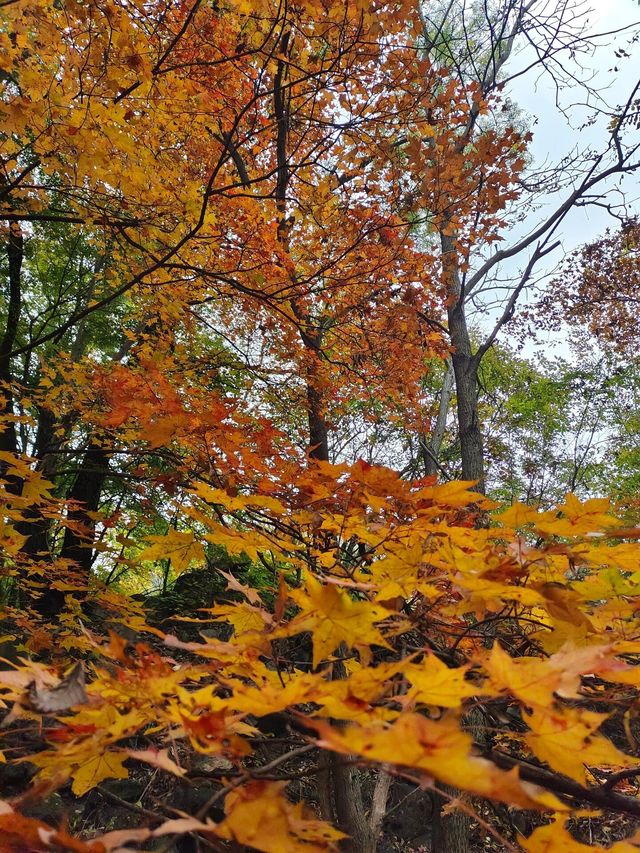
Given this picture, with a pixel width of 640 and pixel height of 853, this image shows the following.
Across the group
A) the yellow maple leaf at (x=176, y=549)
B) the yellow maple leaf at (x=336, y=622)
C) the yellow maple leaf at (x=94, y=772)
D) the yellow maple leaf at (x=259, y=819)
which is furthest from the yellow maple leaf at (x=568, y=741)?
the yellow maple leaf at (x=176, y=549)

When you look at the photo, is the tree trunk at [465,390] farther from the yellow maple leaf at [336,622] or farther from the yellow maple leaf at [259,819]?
the yellow maple leaf at [259,819]

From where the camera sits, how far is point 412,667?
2.51ft

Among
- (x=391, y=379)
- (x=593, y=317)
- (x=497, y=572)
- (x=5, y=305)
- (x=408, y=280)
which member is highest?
(x=593, y=317)

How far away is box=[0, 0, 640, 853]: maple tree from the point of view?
2.19 ft

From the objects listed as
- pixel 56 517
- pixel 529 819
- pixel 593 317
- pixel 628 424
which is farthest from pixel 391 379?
pixel 628 424

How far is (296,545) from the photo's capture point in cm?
159

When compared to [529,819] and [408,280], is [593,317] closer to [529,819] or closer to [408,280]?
[408,280]

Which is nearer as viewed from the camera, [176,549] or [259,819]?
[259,819]

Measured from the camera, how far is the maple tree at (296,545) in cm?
67

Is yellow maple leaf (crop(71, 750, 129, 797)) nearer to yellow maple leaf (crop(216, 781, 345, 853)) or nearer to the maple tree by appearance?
the maple tree

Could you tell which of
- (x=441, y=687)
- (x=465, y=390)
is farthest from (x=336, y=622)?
(x=465, y=390)

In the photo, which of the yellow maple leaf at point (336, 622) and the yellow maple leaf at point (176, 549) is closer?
the yellow maple leaf at point (336, 622)

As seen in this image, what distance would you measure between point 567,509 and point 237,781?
2.89ft

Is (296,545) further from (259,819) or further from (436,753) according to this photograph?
(436,753)
